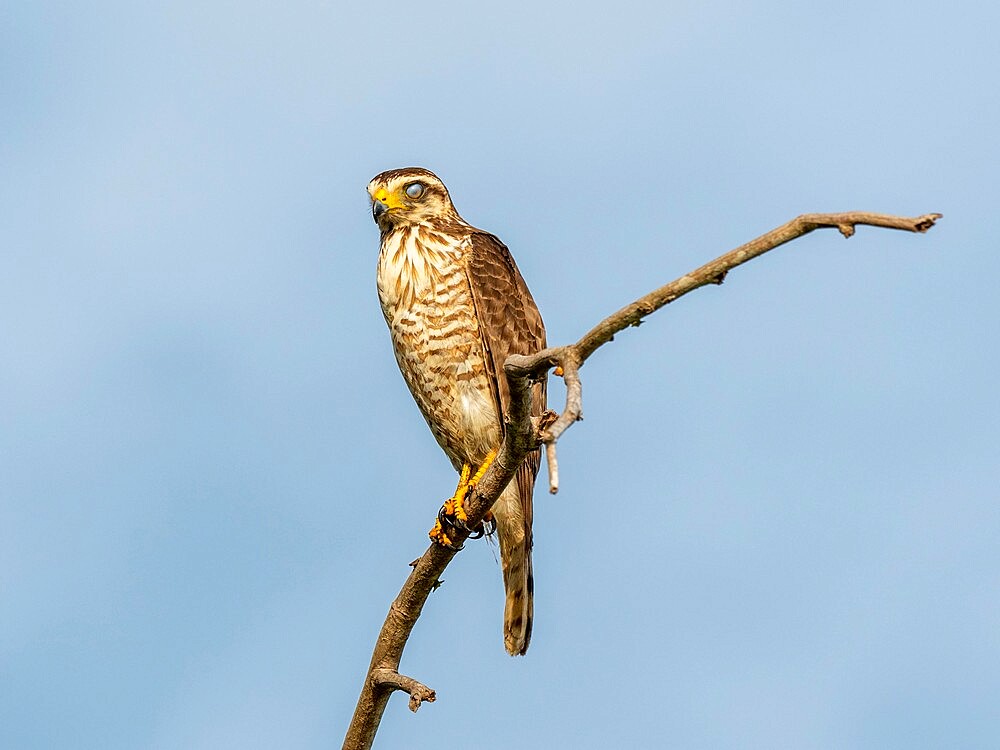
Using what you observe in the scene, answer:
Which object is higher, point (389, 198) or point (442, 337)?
point (389, 198)

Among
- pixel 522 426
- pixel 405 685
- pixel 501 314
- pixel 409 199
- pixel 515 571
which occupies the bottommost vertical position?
pixel 405 685

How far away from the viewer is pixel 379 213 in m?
8.14

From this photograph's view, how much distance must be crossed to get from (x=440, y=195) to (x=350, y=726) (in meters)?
3.36

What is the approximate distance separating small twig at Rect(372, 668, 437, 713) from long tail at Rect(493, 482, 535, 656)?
172cm

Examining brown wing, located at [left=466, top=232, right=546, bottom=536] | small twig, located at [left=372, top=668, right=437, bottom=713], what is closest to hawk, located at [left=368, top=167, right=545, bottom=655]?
brown wing, located at [left=466, top=232, right=546, bottom=536]

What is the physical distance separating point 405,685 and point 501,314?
7.97 feet

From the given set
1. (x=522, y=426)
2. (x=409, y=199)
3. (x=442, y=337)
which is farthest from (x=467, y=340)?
(x=522, y=426)

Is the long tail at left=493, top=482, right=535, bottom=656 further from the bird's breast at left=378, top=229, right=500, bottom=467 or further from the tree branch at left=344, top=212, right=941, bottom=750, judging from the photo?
the tree branch at left=344, top=212, right=941, bottom=750

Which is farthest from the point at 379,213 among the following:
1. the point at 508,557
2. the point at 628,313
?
the point at 628,313

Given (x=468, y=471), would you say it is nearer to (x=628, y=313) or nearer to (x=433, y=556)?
(x=433, y=556)

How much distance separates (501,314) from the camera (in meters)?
7.57

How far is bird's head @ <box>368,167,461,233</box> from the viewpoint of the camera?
8.10 m

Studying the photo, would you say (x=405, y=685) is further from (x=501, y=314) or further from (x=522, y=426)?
(x=501, y=314)

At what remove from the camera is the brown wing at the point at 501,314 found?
7531 millimetres
